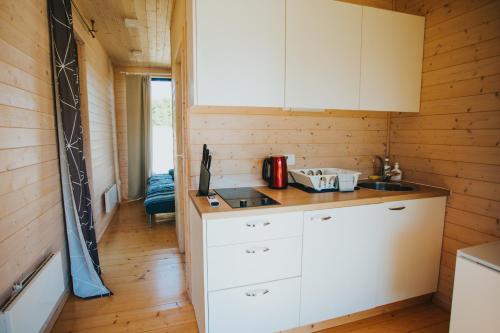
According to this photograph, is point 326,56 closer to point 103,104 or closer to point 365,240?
point 365,240

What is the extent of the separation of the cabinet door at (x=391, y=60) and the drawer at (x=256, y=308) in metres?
1.43

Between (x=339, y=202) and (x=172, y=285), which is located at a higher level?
(x=339, y=202)

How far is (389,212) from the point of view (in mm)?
1901

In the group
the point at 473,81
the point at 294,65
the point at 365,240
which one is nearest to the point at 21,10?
the point at 294,65

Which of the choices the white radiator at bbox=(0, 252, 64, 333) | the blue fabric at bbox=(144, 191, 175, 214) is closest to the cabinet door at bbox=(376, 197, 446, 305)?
the white radiator at bbox=(0, 252, 64, 333)

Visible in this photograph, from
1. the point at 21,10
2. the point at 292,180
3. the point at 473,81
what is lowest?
the point at 292,180

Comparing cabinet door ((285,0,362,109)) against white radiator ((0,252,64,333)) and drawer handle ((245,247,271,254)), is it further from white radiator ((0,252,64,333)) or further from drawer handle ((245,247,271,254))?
white radiator ((0,252,64,333))

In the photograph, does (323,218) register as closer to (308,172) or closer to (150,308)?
(308,172)

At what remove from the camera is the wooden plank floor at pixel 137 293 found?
1.98m

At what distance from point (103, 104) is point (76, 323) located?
3.26 m

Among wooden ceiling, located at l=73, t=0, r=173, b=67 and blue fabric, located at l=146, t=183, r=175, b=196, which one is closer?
wooden ceiling, located at l=73, t=0, r=173, b=67

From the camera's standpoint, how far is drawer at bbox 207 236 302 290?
5.03 feet

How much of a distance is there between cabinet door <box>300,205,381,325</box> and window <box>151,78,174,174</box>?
Answer: 14.7 feet

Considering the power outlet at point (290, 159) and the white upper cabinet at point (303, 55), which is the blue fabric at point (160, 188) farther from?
the white upper cabinet at point (303, 55)
